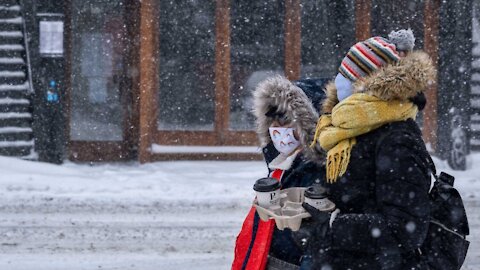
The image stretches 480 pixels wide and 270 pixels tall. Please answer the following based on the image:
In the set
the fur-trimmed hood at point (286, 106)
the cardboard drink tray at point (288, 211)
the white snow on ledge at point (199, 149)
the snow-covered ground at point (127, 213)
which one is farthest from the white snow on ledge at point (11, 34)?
the cardboard drink tray at point (288, 211)

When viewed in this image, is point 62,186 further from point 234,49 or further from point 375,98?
point 375,98

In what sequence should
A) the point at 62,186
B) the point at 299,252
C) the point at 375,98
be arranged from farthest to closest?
1. the point at 62,186
2. the point at 299,252
3. the point at 375,98

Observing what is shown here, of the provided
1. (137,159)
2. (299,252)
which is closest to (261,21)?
(137,159)

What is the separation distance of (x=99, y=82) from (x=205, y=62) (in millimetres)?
1756

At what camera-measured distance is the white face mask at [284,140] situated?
301cm

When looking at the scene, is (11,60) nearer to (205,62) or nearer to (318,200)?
(205,62)

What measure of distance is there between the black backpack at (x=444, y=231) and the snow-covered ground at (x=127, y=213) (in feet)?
12.5

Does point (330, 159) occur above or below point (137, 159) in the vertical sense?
above

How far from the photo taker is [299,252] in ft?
9.43

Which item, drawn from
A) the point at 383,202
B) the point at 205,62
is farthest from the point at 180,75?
the point at 383,202

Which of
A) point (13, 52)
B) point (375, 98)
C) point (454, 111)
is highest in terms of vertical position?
point (375, 98)

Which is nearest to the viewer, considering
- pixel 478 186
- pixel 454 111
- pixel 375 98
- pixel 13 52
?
pixel 375 98

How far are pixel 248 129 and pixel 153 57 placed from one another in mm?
1958

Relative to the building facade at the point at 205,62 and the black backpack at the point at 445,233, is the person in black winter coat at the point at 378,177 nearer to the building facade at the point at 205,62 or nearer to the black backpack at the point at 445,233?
the black backpack at the point at 445,233
